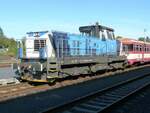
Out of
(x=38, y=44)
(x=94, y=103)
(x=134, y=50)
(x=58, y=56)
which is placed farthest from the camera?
(x=134, y=50)

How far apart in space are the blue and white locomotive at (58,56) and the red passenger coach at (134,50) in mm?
6517

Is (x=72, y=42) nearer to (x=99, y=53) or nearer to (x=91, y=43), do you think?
(x=91, y=43)

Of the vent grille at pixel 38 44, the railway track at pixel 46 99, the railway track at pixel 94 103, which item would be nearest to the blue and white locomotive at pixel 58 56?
the vent grille at pixel 38 44

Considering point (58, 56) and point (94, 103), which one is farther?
point (58, 56)

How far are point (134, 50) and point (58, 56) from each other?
17.0 metres

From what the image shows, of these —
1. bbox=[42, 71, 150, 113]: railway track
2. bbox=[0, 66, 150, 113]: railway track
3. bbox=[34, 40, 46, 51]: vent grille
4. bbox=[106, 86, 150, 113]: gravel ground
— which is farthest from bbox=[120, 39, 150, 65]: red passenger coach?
bbox=[106, 86, 150, 113]: gravel ground

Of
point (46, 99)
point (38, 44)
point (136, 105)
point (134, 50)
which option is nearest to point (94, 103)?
point (136, 105)

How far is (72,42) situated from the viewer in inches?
714

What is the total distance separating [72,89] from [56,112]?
5.43m

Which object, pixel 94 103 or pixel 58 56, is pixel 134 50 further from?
pixel 94 103

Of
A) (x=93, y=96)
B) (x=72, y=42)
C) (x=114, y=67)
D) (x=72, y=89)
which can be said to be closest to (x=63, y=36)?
(x=72, y=42)

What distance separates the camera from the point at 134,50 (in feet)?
105

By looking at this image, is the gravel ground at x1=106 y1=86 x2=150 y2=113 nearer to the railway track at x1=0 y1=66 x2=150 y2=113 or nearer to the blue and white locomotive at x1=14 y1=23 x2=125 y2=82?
the railway track at x1=0 y1=66 x2=150 y2=113

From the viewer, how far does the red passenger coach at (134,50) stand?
28317 mm
